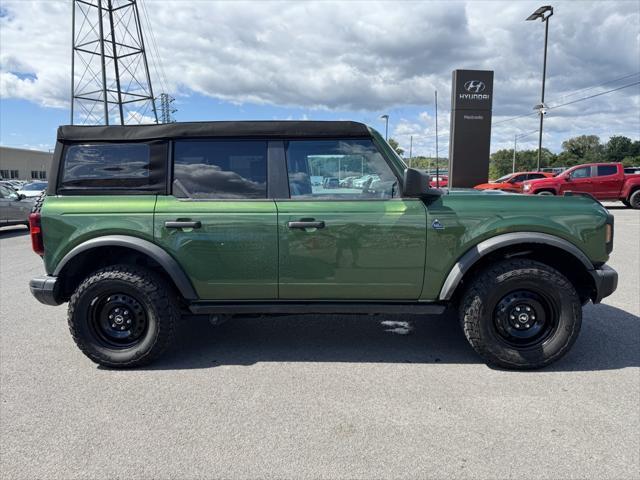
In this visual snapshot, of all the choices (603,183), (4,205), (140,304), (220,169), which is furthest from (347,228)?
(603,183)

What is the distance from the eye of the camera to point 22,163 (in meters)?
66.2

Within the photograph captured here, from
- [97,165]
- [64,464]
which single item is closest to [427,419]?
[64,464]

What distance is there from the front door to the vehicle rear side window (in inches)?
44.6

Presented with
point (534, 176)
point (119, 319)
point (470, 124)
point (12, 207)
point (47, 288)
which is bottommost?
point (119, 319)

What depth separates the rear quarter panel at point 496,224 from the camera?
11.0ft

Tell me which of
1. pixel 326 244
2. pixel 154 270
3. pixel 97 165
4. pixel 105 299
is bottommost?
pixel 105 299

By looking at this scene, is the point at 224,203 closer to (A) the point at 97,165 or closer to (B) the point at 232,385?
(A) the point at 97,165

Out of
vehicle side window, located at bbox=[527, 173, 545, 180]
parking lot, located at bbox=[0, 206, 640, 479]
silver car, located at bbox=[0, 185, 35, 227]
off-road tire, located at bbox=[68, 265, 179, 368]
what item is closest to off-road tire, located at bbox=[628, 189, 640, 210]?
vehicle side window, located at bbox=[527, 173, 545, 180]

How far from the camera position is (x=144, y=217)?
341 cm

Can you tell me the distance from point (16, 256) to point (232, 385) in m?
7.82

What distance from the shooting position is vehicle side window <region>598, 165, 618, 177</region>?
662 inches

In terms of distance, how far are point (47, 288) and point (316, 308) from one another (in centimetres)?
212

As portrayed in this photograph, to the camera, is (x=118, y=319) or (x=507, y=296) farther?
(x=118, y=319)

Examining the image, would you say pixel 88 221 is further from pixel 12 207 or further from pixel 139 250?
pixel 12 207
